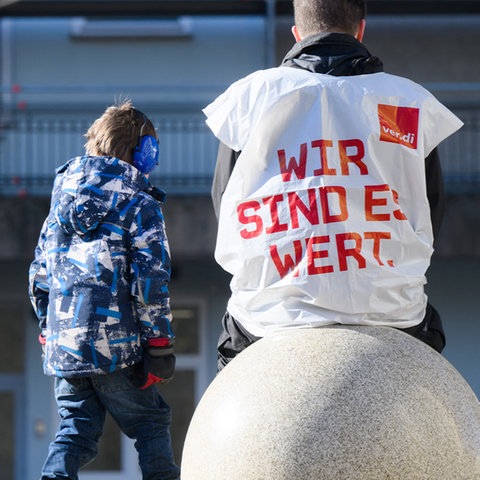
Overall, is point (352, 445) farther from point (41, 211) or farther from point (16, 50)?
point (16, 50)

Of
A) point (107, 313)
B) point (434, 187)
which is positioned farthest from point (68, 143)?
point (434, 187)

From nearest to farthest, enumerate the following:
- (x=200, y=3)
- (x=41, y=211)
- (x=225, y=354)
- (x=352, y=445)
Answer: (x=352, y=445)
(x=225, y=354)
(x=41, y=211)
(x=200, y=3)

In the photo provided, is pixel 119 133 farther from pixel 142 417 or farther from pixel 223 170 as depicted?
pixel 142 417

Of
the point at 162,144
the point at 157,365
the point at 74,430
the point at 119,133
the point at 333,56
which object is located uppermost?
the point at 333,56

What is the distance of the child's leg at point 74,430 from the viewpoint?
4.75 meters

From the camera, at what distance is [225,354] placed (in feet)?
14.6

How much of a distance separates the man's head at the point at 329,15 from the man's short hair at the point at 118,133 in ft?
3.05

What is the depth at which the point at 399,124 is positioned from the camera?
4.17 meters

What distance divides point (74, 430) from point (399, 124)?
1722 millimetres

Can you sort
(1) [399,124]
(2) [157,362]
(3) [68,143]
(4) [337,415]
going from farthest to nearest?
(3) [68,143]
(2) [157,362]
(1) [399,124]
(4) [337,415]

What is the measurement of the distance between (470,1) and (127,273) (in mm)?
14219

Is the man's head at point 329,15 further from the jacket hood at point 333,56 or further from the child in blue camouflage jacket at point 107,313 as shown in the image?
the child in blue camouflage jacket at point 107,313

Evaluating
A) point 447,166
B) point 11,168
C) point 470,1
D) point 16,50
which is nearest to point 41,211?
point 11,168

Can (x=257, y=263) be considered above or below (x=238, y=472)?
above
